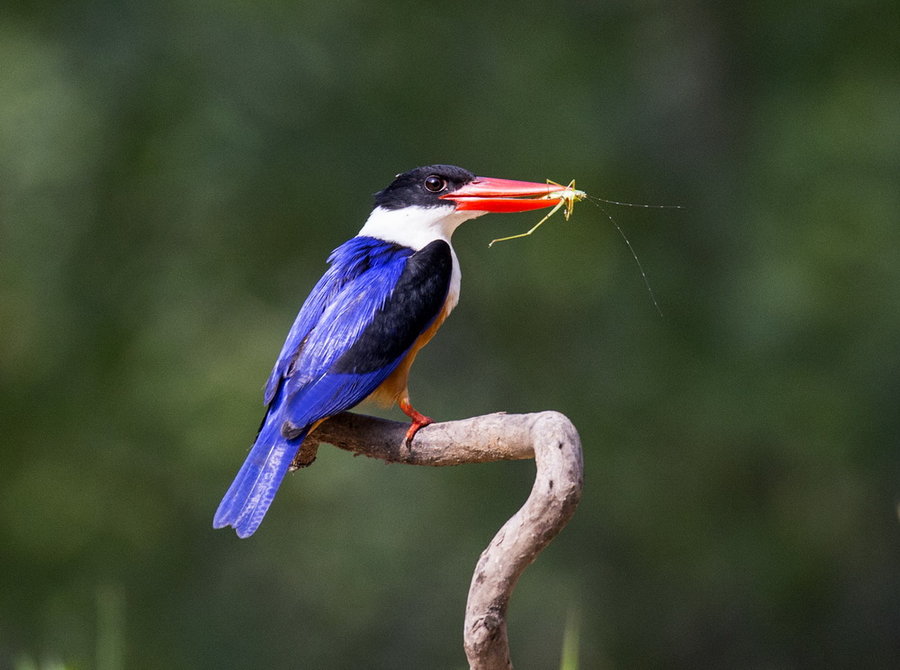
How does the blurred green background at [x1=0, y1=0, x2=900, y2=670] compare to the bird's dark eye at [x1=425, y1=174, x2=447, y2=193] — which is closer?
the bird's dark eye at [x1=425, y1=174, x2=447, y2=193]

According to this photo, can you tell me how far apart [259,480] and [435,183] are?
92cm

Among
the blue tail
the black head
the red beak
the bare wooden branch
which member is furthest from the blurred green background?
the bare wooden branch

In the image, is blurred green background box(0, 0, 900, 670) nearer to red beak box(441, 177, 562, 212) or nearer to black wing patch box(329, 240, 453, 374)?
red beak box(441, 177, 562, 212)

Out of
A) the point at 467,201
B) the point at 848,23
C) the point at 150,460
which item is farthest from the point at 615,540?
the point at 467,201

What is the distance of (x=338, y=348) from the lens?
2.82 m

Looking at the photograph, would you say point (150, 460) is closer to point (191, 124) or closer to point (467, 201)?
point (191, 124)

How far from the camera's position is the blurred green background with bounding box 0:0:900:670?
6.02 metres

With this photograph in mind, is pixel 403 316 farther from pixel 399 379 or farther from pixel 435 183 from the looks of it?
pixel 435 183

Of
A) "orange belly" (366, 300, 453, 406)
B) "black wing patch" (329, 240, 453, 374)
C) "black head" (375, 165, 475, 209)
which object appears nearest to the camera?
"black wing patch" (329, 240, 453, 374)

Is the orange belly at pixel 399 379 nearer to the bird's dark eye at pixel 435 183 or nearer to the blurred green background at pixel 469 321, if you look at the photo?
the bird's dark eye at pixel 435 183

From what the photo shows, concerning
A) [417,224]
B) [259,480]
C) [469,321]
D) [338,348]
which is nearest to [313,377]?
[338,348]

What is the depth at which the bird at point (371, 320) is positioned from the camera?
8.83 ft

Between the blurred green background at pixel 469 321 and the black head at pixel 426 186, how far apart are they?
276cm

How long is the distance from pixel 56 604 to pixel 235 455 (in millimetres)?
1198
